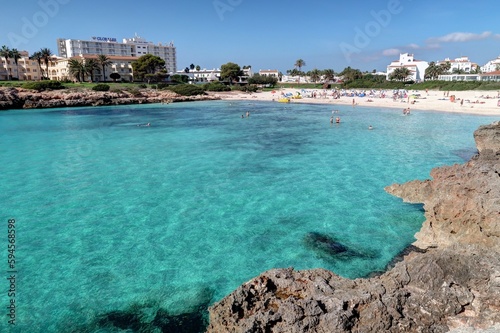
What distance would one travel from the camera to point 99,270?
9.98 m

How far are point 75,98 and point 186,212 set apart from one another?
202ft

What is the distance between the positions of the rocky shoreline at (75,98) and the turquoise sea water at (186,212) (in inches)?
1349

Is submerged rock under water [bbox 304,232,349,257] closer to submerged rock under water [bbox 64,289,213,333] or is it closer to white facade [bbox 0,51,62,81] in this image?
submerged rock under water [bbox 64,289,213,333]

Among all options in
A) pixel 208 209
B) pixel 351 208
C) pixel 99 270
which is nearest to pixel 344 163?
pixel 351 208

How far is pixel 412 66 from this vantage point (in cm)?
13550

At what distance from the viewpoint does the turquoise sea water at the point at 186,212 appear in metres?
9.25

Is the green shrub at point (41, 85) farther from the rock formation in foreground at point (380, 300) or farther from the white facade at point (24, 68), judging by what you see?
the rock formation in foreground at point (380, 300)

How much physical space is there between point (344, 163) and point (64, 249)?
55.4 feet

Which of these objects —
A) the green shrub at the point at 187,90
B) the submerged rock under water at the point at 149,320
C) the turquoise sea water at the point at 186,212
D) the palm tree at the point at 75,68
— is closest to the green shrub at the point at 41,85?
the palm tree at the point at 75,68

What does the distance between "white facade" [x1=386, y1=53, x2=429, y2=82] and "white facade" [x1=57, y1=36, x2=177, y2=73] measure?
94191 millimetres

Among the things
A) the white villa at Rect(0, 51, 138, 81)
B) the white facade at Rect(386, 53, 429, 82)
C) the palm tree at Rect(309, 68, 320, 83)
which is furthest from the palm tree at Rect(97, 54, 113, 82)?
the white facade at Rect(386, 53, 429, 82)

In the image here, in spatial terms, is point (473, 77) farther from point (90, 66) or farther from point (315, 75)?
point (90, 66)

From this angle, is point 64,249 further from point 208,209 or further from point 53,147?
point 53,147

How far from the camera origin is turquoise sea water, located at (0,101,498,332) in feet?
30.3
